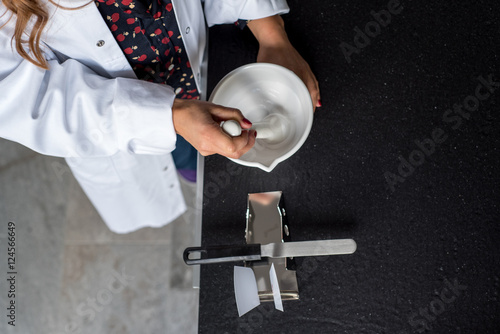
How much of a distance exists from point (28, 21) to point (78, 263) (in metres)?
1.35

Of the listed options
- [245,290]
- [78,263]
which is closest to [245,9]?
[245,290]

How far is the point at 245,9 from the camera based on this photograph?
2.63 ft

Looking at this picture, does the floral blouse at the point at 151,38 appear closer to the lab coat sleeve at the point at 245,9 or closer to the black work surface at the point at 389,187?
the lab coat sleeve at the point at 245,9

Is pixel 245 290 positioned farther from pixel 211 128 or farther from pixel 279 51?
pixel 279 51

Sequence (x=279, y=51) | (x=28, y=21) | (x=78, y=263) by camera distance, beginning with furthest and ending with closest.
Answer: (x=78, y=263), (x=279, y=51), (x=28, y=21)

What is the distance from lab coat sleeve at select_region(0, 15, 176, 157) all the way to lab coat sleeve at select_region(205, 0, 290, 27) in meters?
0.22

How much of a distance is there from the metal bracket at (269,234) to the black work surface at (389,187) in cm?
3

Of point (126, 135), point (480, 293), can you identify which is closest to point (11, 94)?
point (126, 135)

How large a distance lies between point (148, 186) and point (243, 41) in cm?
47

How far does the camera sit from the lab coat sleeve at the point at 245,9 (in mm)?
790

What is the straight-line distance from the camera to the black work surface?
25.7 inches

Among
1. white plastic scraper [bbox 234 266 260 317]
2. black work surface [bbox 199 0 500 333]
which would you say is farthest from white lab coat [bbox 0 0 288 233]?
white plastic scraper [bbox 234 266 260 317]

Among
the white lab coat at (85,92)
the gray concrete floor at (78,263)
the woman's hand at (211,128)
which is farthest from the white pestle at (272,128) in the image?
the gray concrete floor at (78,263)

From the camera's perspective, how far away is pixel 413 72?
76 centimetres
